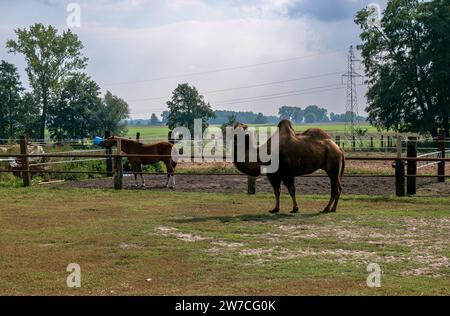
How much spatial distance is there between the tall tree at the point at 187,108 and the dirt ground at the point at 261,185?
4417 cm

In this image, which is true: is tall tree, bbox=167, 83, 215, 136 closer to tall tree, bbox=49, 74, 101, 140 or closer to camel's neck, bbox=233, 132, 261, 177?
tall tree, bbox=49, 74, 101, 140

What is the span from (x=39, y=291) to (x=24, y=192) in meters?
10.6

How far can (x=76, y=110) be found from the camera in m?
60.2

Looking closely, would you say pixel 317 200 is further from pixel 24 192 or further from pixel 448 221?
pixel 24 192

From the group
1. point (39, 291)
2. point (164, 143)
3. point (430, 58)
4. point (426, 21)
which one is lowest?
point (39, 291)

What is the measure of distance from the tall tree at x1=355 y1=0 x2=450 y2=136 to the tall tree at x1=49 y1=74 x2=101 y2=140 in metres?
29.1

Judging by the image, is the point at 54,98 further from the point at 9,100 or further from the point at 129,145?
the point at 129,145

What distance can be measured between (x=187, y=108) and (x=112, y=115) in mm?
9412

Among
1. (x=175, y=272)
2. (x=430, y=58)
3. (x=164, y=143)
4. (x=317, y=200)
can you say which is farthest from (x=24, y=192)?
(x=430, y=58)

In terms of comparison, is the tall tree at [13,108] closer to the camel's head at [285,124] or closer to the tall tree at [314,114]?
the camel's head at [285,124]

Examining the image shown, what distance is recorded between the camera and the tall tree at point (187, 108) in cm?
6438

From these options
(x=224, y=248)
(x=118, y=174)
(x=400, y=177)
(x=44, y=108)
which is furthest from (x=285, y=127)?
(x=44, y=108)

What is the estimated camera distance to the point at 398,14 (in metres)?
47.8

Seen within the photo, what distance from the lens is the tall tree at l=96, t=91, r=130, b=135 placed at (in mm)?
59938
